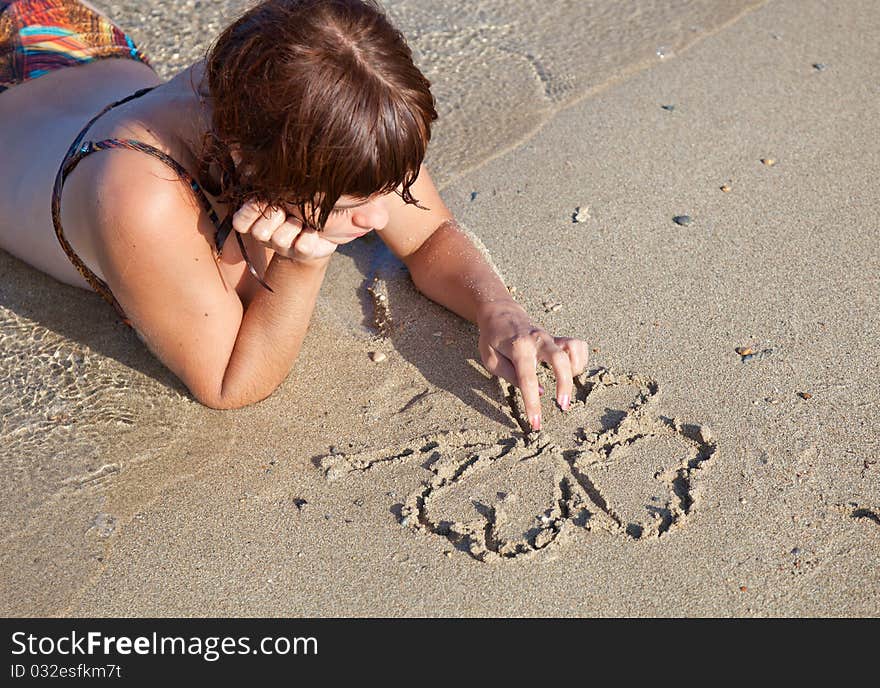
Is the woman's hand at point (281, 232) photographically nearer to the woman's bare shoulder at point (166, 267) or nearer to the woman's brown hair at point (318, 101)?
the woman's brown hair at point (318, 101)

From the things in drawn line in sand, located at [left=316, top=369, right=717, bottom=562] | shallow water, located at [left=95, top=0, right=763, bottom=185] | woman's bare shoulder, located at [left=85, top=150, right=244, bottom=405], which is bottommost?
drawn line in sand, located at [left=316, top=369, right=717, bottom=562]

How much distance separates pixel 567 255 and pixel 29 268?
151cm

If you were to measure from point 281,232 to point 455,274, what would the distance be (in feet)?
2.23

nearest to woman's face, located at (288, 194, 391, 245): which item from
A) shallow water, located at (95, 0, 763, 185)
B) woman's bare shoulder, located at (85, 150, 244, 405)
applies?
woman's bare shoulder, located at (85, 150, 244, 405)

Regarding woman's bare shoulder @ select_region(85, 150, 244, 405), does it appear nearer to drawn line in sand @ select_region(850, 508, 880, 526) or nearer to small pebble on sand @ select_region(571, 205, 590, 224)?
small pebble on sand @ select_region(571, 205, 590, 224)

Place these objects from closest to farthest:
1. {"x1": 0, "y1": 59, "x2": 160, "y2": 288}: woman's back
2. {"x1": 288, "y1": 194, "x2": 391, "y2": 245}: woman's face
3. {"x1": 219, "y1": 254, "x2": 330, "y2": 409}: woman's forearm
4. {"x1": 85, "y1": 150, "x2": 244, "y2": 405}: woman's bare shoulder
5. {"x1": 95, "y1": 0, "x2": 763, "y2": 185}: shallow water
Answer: {"x1": 288, "y1": 194, "x2": 391, "y2": 245}: woman's face < {"x1": 85, "y1": 150, "x2": 244, "y2": 405}: woman's bare shoulder < {"x1": 219, "y1": 254, "x2": 330, "y2": 409}: woman's forearm < {"x1": 0, "y1": 59, "x2": 160, "y2": 288}: woman's back < {"x1": 95, "y1": 0, "x2": 763, "y2": 185}: shallow water

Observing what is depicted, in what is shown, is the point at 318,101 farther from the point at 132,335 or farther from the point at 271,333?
the point at 132,335

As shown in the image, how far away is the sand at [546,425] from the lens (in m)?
1.91

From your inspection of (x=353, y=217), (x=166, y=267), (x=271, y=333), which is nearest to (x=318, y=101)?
(x=353, y=217)

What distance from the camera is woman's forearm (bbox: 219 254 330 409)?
2.10 m

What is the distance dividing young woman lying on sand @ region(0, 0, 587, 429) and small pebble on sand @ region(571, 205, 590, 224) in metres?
0.45

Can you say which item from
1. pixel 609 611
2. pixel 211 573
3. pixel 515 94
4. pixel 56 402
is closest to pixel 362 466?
pixel 211 573

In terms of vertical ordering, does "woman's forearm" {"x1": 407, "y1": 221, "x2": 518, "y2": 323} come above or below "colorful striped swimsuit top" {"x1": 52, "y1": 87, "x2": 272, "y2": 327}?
below

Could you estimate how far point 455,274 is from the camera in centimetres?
247
